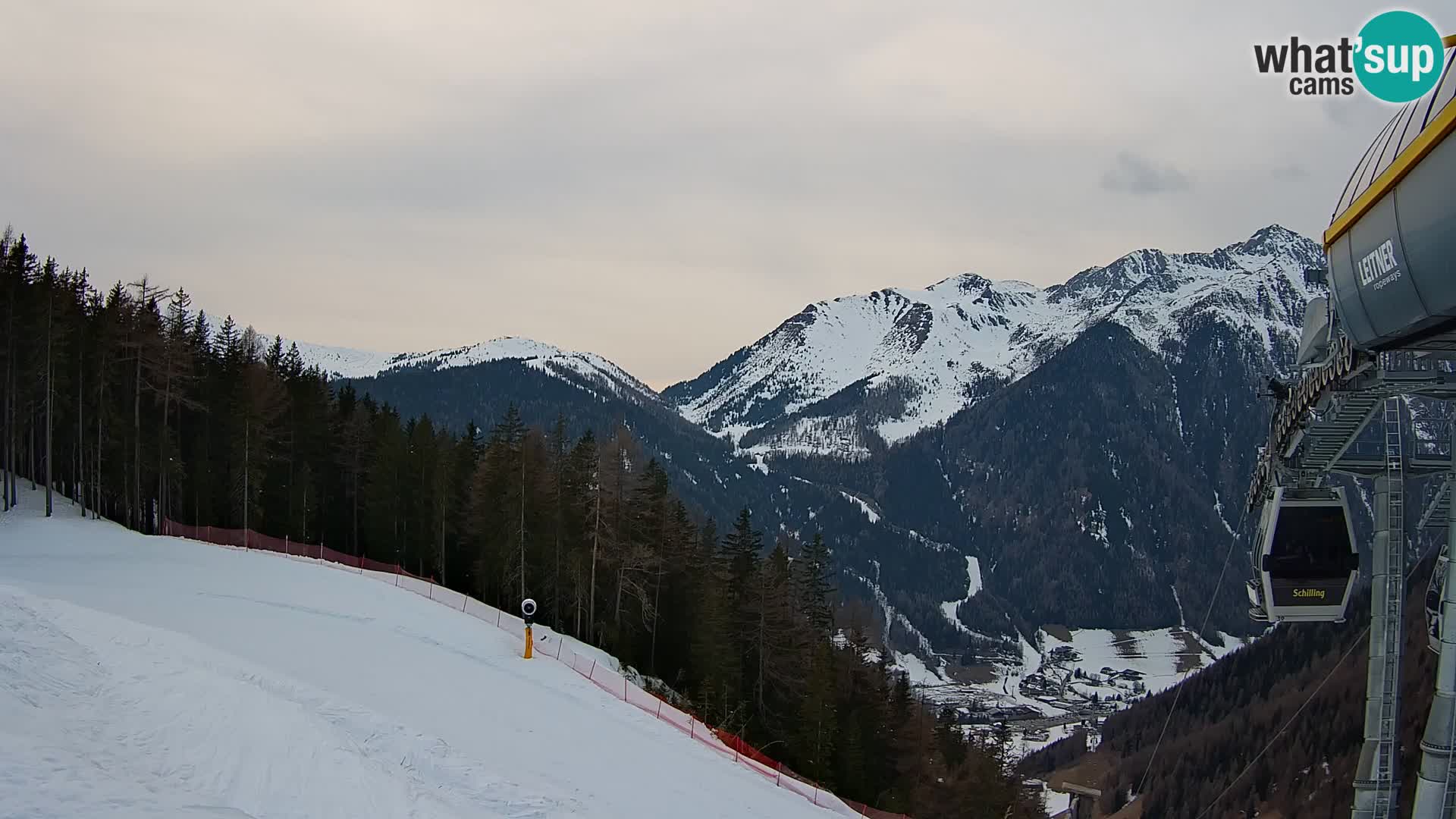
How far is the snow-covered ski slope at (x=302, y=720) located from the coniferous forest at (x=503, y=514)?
41.0ft

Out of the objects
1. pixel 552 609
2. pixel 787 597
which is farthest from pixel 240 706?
pixel 787 597

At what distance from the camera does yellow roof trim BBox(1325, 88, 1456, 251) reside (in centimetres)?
852

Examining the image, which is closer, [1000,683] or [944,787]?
[944,787]

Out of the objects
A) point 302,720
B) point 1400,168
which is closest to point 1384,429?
point 1400,168

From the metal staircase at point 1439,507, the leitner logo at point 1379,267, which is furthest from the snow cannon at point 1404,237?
the metal staircase at point 1439,507

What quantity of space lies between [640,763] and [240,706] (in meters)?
7.50

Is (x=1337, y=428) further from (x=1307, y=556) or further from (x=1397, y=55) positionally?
(x=1397, y=55)

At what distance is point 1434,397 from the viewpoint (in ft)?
42.6

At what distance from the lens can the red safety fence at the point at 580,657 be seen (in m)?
26.0

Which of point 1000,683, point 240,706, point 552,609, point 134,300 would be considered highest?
point 134,300

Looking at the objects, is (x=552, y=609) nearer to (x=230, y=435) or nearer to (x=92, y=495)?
(x=230, y=435)

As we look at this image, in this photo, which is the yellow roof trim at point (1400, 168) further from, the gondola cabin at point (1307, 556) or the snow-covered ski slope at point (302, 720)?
the snow-covered ski slope at point (302, 720)

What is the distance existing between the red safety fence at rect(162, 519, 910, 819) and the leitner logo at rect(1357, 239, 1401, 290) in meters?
17.3

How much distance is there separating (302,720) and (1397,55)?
19069mm
